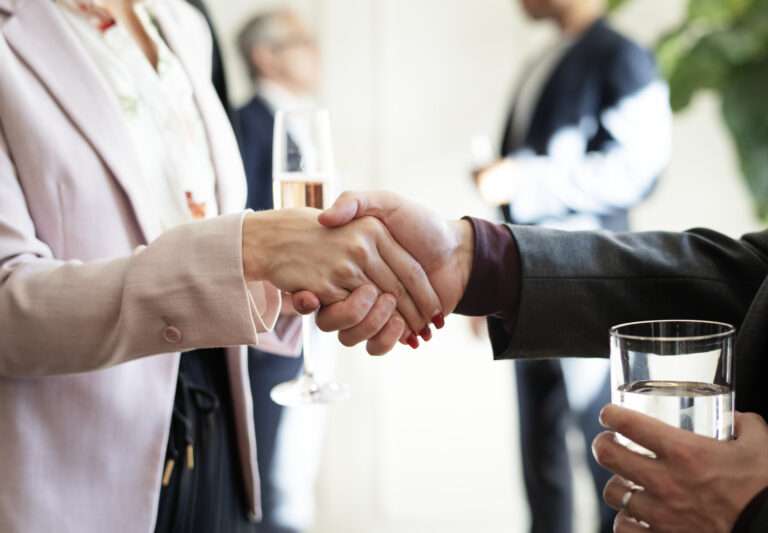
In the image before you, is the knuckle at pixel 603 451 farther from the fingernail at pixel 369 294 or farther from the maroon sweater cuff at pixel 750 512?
the fingernail at pixel 369 294

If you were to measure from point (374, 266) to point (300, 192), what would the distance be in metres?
0.15

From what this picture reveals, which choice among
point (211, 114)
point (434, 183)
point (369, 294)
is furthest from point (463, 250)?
point (434, 183)

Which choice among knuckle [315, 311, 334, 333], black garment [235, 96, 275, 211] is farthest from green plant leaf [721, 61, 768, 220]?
knuckle [315, 311, 334, 333]

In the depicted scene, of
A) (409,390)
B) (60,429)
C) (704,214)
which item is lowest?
(409,390)

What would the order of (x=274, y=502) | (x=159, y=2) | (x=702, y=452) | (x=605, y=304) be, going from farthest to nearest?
1. (x=274, y=502)
2. (x=159, y=2)
3. (x=605, y=304)
4. (x=702, y=452)

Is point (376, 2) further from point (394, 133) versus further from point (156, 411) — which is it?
point (156, 411)

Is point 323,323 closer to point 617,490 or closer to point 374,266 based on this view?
point 374,266

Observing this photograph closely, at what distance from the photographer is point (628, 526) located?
28.0 inches

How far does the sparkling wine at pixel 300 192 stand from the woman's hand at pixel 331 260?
0.02 m

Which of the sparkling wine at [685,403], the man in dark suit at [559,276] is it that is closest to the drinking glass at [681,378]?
the sparkling wine at [685,403]

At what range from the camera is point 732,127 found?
7.13ft

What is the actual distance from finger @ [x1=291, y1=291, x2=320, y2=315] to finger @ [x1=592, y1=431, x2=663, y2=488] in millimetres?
417

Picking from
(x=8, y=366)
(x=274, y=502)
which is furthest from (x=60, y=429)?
(x=274, y=502)

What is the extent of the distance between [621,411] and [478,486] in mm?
2578
